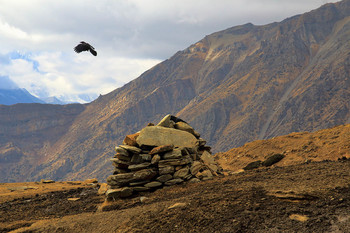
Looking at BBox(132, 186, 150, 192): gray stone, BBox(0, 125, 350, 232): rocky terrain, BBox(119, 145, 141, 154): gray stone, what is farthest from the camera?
BBox(119, 145, 141, 154): gray stone

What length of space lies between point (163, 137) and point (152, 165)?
2.03m

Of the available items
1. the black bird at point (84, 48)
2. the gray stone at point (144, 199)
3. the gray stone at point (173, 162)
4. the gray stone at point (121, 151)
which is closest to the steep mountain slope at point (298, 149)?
the gray stone at point (173, 162)

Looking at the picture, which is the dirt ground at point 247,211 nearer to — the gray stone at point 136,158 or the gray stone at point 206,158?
the gray stone at point 136,158

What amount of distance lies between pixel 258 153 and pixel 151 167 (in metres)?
12.9

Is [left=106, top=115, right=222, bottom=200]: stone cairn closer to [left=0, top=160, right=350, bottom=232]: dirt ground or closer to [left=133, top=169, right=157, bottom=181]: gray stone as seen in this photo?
[left=133, top=169, right=157, bottom=181]: gray stone

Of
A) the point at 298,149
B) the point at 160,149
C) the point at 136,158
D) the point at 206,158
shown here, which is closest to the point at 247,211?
the point at 160,149

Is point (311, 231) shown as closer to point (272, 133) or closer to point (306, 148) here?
point (306, 148)

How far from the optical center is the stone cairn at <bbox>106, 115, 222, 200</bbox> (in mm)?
16594

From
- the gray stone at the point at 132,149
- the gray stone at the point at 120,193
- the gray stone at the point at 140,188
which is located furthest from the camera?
the gray stone at the point at 132,149

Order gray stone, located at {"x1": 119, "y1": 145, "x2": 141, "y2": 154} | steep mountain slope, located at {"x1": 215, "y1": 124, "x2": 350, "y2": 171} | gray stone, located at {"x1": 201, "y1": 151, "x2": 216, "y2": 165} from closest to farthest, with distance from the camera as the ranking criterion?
gray stone, located at {"x1": 119, "y1": 145, "x2": 141, "y2": 154} → gray stone, located at {"x1": 201, "y1": 151, "x2": 216, "y2": 165} → steep mountain slope, located at {"x1": 215, "y1": 124, "x2": 350, "y2": 171}

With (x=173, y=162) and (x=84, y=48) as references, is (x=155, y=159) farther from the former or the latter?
(x=84, y=48)

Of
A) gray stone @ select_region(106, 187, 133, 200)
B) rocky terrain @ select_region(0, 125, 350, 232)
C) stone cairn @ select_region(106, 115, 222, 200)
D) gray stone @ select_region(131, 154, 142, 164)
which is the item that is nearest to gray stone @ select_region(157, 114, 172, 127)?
stone cairn @ select_region(106, 115, 222, 200)

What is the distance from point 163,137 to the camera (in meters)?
18.5

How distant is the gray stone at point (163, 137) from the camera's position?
17922 mm
